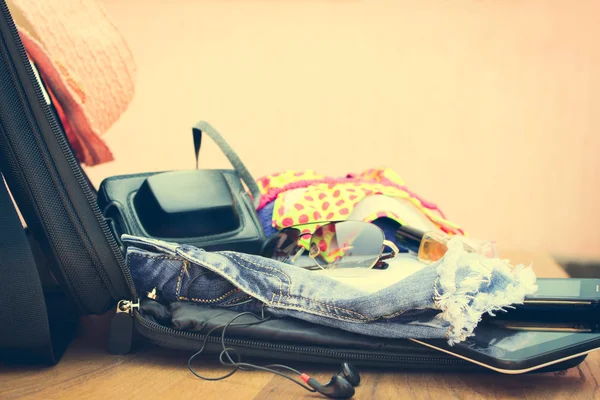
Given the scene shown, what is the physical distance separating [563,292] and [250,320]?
284mm

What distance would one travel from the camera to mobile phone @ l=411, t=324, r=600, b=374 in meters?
0.44

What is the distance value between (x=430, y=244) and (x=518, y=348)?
261 millimetres

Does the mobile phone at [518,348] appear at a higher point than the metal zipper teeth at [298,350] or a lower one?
higher

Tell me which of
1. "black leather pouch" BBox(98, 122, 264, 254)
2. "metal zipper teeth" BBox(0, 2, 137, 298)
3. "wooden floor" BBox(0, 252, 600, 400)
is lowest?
"wooden floor" BBox(0, 252, 600, 400)

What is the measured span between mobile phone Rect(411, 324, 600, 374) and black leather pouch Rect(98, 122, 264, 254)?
0.99 feet

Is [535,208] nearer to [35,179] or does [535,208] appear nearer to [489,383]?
[489,383]

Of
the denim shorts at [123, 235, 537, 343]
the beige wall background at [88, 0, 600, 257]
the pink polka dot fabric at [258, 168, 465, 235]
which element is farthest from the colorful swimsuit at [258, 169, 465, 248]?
the beige wall background at [88, 0, 600, 257]

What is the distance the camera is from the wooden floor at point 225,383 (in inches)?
17.9

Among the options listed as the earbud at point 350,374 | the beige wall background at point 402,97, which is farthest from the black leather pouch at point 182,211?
the beige wall background at point 402,97

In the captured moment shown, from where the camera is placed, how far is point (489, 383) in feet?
1.58

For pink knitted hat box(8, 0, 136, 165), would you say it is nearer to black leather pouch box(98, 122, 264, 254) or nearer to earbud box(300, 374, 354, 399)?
black leather pouch box(98, 122, 264, 254)

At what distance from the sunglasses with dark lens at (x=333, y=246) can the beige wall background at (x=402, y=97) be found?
33.4 inches

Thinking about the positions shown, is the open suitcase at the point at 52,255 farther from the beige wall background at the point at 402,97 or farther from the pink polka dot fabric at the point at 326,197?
the beige wall background at the point at 402,97

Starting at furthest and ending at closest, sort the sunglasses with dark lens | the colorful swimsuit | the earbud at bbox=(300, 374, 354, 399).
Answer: the colorful swimsuit, the sunglasses with dark lens, the earbud at bbox=(300, 374, 354, 399)
